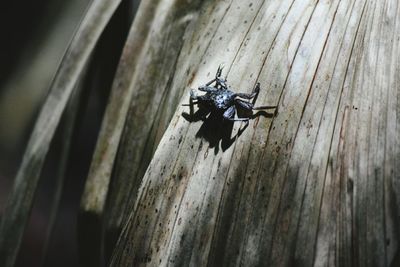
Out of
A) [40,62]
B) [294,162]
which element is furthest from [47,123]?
[294,162]

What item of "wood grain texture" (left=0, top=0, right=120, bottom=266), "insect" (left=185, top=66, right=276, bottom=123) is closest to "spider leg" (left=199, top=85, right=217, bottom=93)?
"insect" (left=185, top=66, right=276, bottom=123)

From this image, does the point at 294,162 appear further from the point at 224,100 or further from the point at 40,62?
the point at 40,62

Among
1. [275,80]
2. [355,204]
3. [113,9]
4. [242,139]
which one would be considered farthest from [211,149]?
[113,9]

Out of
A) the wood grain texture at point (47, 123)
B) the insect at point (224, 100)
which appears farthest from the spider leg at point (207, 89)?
the wood grain texture at point (47, 123)

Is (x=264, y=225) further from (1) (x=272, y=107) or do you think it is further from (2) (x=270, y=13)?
(2) (x=270, y=13)

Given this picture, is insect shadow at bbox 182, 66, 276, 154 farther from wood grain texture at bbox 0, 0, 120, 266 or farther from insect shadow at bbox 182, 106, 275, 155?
wood grain texture at bbox 0, 0, 120, 266

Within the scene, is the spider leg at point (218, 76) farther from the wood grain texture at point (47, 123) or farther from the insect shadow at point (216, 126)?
the wood grain texture at point (47, 123)
